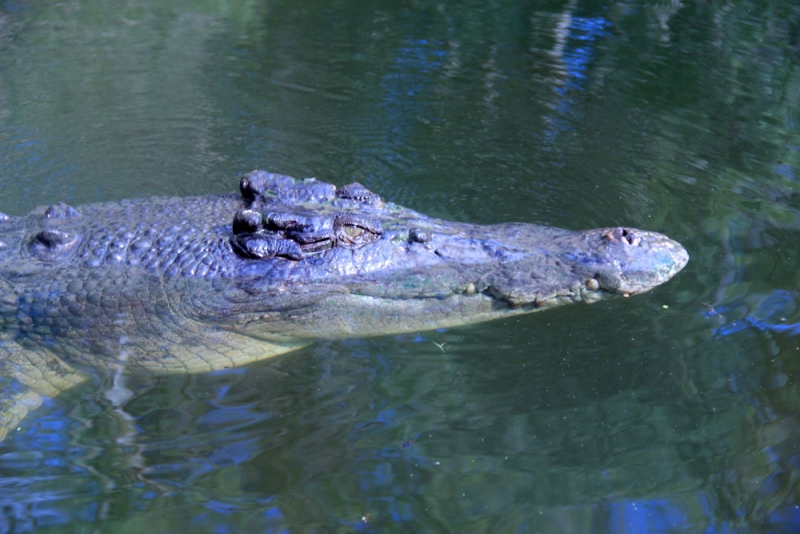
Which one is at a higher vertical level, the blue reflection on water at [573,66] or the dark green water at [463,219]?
the blue reflection on water at [573,66]

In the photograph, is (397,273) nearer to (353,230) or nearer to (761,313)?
(353,230)

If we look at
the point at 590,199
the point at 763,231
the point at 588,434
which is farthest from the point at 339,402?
the point at 763,231

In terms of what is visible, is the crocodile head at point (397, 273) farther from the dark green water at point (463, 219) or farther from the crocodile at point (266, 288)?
the dark green water at point (463, 219)

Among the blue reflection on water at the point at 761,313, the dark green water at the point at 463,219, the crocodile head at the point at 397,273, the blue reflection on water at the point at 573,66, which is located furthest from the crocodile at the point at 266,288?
the blue reflection on water at the point at 573,66

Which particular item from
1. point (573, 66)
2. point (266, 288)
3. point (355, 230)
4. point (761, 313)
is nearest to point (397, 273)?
point (355, 230)

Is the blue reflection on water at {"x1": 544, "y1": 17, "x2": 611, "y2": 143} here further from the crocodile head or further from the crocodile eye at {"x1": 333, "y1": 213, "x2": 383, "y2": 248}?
the crocodile eye at {"x1": 333, "y1": 213, "x2": 383, "y2": 248}

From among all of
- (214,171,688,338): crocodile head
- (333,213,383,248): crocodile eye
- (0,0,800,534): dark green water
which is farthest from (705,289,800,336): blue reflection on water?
(333,213,383,248): crocodile eye

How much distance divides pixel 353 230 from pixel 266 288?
546mm

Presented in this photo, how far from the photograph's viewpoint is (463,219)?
5.31m

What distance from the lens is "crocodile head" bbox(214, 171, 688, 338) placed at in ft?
12.2

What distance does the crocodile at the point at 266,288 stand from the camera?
3.76 metres

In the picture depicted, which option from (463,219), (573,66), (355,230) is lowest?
(463,219)

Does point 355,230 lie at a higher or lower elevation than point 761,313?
higher

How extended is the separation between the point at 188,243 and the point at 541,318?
198 cm
